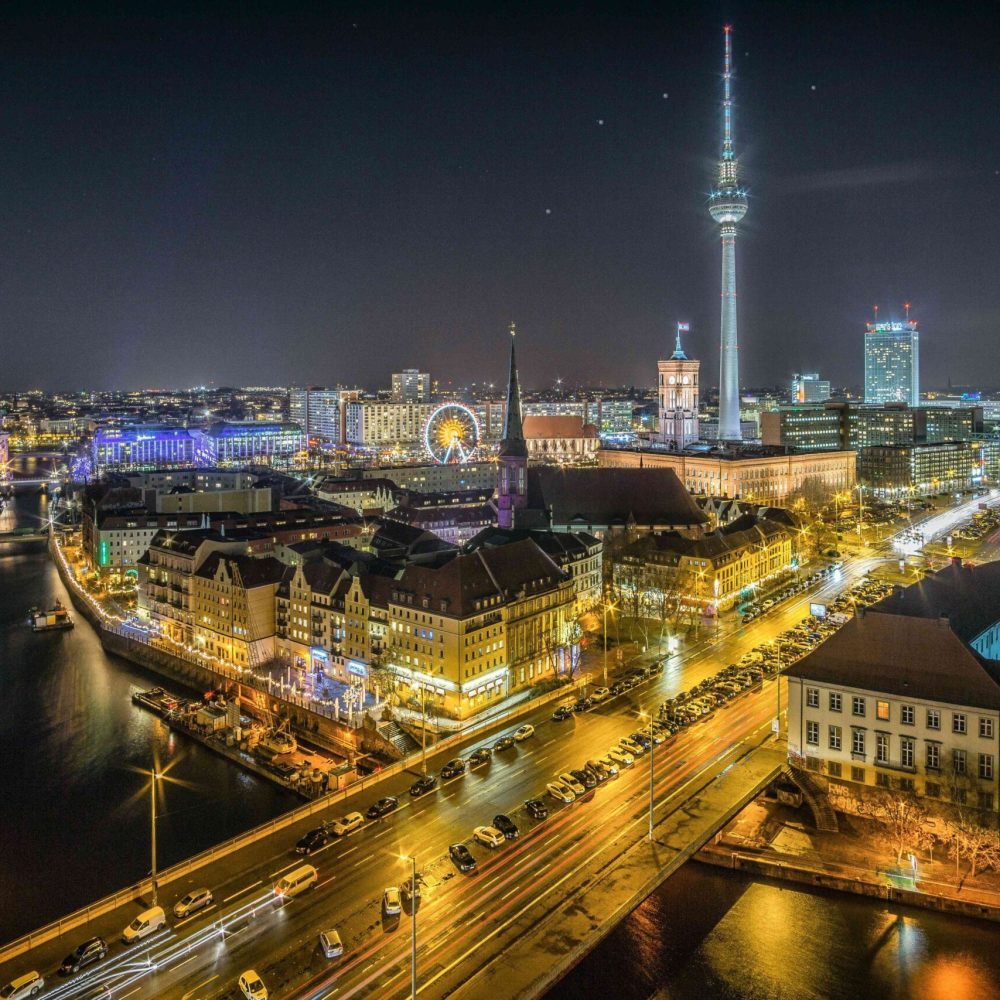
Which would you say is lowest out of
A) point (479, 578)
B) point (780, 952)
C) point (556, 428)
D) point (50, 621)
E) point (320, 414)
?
point (780, 952)

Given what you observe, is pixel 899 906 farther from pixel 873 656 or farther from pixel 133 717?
pixel 133 717

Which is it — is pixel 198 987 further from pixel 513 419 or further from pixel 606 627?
pixel 513 419

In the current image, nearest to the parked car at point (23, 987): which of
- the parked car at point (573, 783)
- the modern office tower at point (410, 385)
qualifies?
the parked car at point (573, 783)

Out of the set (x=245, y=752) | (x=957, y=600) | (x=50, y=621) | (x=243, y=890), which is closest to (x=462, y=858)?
(x=243, y=890)

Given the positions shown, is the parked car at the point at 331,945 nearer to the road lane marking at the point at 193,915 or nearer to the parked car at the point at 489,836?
the road lane marking at the point at 193,915

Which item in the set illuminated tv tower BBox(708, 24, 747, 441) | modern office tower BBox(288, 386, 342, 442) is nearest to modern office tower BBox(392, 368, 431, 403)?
modern office tower BBox(288, 386, 342, 442)
